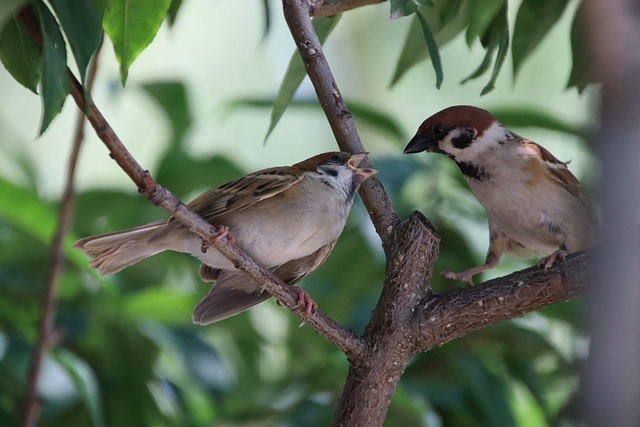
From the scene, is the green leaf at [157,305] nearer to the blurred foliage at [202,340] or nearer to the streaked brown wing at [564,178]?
the blurred foliage at [202,340]

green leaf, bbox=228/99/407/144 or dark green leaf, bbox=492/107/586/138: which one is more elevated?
green leaf, bbox=228/99/407/144

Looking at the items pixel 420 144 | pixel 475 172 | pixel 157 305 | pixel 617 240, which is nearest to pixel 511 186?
pixel 475 172

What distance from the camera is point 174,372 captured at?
3.06 meters

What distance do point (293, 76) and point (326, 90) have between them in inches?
6.5

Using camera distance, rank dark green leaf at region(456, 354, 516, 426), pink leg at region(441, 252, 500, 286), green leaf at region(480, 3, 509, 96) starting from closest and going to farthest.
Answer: green leaf at region(480, 3, 509, 96)
pink leg at region(441, 252, 500, 286)
dark green leaf at region(456, 354, 516, 426)

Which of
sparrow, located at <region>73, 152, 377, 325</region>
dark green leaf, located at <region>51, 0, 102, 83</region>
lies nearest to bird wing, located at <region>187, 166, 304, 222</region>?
sparrow, located at <region>73, 152, 377, 325</region>

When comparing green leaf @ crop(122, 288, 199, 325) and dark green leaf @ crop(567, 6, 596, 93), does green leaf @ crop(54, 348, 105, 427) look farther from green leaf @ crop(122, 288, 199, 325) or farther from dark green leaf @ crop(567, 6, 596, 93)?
dark green leaf @ crop(567, 6, 596, 93)

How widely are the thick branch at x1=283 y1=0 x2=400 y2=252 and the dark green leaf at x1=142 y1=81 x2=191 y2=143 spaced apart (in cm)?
152

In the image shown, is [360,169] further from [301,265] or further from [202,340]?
[202,340]

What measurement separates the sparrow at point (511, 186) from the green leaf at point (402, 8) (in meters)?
0.78

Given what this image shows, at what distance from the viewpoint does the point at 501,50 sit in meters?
1.44

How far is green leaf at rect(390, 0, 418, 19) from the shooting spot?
1.21m

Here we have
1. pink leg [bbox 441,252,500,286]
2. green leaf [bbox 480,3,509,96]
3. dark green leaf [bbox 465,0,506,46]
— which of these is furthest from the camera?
pink leg [bbox 441,252,500,286]

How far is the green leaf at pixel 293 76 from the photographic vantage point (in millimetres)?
1585
